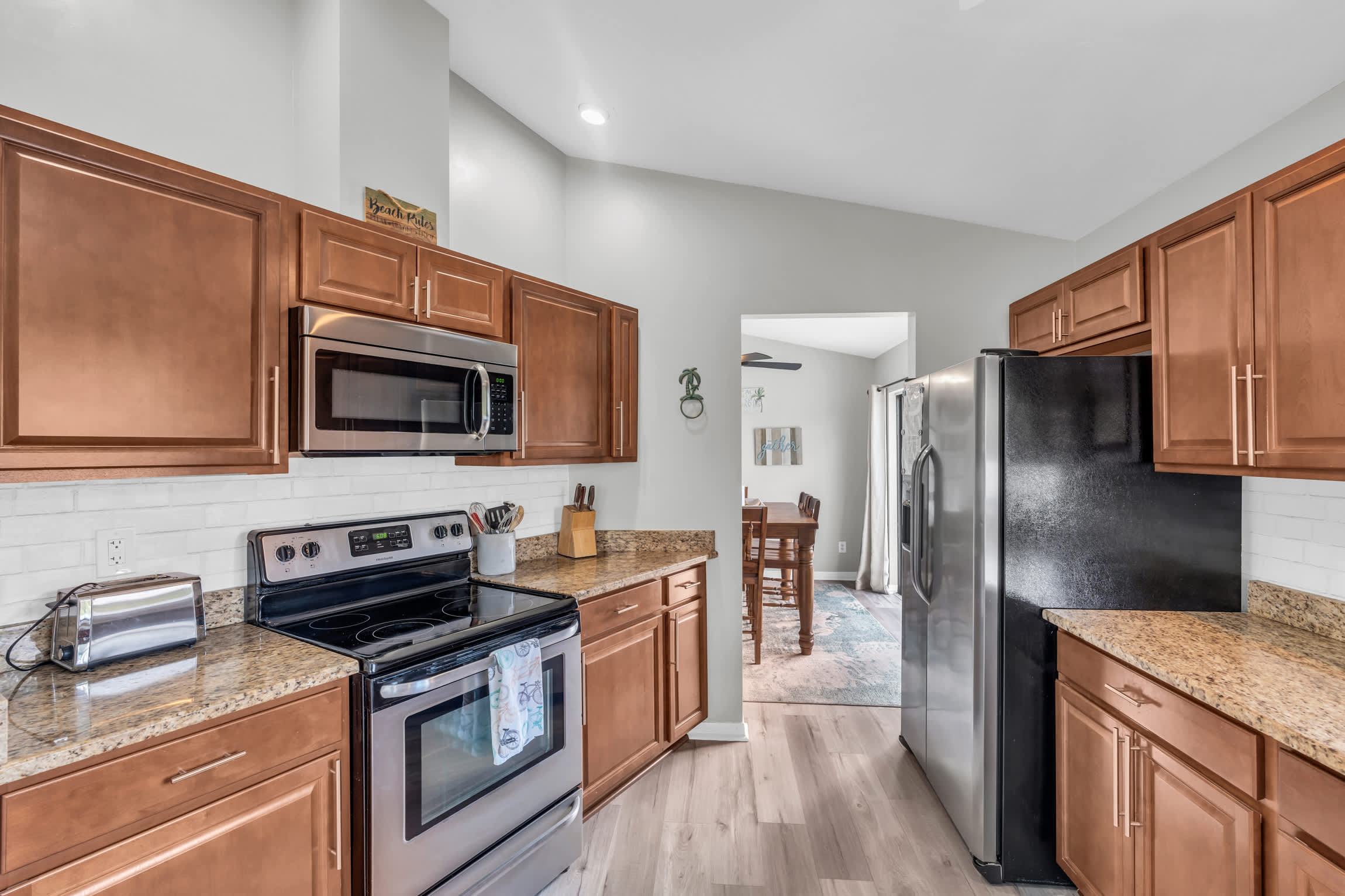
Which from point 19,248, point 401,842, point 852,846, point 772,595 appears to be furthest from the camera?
point 772,595

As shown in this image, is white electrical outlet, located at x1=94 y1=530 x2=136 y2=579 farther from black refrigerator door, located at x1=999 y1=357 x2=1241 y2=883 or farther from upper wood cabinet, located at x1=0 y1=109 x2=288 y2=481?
black refrigerator door, located at x1=999 y1=357 x2=1241 y2=883

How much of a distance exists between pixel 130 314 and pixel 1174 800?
2714 mm

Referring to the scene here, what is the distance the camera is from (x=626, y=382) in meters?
2.97

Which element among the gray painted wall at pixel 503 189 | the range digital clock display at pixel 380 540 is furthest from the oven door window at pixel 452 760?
the gray painted wall at pixel 503 189

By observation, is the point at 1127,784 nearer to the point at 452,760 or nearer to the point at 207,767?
the point at 452,760

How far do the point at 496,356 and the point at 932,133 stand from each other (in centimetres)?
182

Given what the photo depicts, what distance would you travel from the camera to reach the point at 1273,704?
1258mm

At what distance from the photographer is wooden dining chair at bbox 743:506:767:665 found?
3926 mm

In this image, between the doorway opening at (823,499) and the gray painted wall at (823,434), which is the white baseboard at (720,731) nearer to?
the doorway opening at (823,499)

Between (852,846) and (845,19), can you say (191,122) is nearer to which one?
(845,19)

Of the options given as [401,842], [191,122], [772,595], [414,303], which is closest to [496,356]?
[414,303]

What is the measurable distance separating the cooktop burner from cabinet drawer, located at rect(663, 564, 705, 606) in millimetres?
730

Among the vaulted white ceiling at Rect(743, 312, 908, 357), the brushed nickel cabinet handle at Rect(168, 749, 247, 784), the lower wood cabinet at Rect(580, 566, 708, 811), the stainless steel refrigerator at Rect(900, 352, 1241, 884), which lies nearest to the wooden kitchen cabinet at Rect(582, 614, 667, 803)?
the lower wood cabinet at Rect(580, 566, 708, 811)

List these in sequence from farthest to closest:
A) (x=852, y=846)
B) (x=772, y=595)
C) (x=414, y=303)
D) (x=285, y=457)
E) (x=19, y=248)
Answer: (x=772, y=595), (x=852, y=846), (x=414, y=303), (x=285, y=457), (x=19, y=248)
